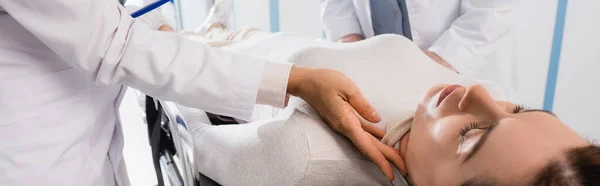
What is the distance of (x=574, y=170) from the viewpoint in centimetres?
53

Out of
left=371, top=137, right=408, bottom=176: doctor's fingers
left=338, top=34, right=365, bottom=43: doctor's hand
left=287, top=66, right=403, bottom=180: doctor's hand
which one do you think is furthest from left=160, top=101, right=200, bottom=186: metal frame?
left=338, top=34, right=365, bottom=43: doctor's hand

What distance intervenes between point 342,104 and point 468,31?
3.15 feet

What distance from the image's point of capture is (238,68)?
2.20 feet

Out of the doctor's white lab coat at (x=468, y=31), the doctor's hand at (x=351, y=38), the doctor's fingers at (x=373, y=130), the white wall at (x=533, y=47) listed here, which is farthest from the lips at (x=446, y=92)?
the white wall at (x=533, y=47)

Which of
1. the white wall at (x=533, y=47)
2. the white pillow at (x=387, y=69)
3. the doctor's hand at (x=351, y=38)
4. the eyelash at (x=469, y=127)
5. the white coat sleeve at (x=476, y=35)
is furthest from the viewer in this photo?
the white wall at (x=533, y=47)

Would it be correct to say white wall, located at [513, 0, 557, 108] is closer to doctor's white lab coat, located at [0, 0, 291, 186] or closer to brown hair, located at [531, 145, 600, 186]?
brown hair, located at [531, 145, 600, 186]

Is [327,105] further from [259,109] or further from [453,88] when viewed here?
[259,109]

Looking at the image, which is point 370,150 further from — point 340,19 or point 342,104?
point 340,19

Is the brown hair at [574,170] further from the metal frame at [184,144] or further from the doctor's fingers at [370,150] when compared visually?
the metal frame at [184,144]

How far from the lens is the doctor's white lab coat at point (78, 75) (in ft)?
1.90

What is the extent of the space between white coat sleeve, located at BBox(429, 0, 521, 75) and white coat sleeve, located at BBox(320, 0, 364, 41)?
0.38 meters

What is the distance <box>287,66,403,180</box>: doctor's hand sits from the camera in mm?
663

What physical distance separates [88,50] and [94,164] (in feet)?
0.95

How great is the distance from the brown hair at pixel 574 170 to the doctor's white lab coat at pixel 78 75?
1.34 ft
